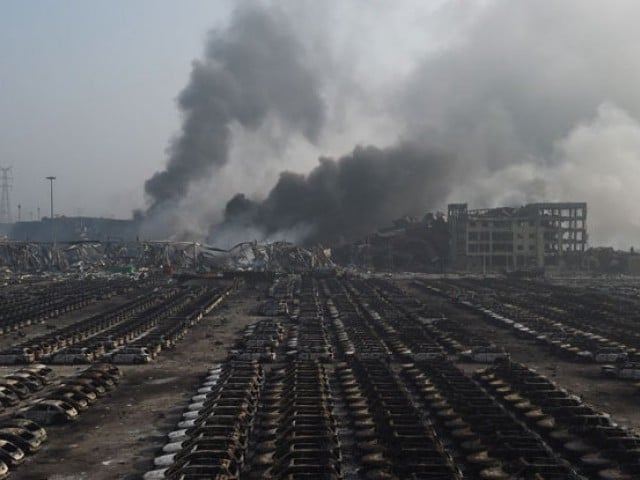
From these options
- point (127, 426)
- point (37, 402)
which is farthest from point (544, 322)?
point (37, 402)

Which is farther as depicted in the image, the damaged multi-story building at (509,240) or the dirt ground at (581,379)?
the damaged multi-story building at (509,240)

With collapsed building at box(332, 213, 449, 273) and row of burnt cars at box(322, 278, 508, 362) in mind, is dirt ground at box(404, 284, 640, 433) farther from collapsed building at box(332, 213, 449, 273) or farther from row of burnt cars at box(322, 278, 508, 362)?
collapsed building at box(332, 213, 449, 273)

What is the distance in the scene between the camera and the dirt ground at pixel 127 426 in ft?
78.9

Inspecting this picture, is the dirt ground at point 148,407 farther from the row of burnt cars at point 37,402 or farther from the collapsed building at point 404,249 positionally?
the collapsed building at point 404,249

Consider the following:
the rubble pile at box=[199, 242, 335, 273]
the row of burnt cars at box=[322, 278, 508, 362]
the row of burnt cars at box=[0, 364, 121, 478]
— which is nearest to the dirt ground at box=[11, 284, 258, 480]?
the row of burnt cars at box=[0, 364, 121, 478]

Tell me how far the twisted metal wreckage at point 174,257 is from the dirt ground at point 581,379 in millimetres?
82163

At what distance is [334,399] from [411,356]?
11809 millimetres

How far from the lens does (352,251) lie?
161000 mm

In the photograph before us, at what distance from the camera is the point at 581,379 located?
39281 mm

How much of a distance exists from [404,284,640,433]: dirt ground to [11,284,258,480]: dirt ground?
1596 centimetres

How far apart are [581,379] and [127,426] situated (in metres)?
22.9

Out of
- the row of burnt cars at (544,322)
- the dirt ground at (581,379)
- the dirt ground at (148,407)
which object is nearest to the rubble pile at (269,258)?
the row of burnt cars at (544,322)

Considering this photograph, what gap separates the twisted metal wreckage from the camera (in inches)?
5502

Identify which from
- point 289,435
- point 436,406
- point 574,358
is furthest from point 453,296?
point 289,435
